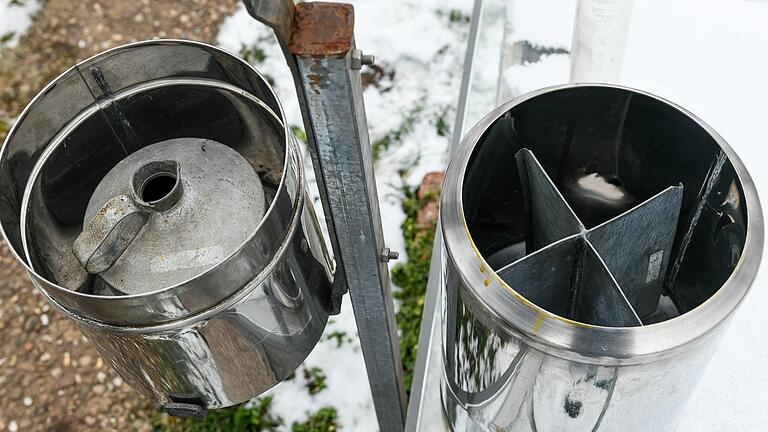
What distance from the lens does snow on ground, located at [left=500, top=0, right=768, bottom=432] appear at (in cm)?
173

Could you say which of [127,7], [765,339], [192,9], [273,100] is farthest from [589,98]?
[127,7]

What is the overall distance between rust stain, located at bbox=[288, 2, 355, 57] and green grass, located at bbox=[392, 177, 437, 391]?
1539 millimetres

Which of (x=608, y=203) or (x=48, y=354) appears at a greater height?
(x=608, y=203)

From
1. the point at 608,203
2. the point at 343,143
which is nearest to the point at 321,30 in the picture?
the point at 343,143

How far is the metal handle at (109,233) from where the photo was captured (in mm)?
1148

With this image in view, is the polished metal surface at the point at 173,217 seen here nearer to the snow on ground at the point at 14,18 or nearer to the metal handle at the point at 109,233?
the metal handle at the point at 109,233

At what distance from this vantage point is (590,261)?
3.84 ft

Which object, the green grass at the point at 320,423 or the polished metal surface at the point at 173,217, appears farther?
the green grass at the point at 320,423

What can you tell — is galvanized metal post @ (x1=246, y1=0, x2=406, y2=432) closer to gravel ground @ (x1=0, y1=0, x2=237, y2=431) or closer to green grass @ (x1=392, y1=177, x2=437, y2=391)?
green grass @ (x1=392, y1=177, x2=437, y2=391)

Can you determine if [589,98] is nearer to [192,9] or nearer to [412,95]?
[412,95]

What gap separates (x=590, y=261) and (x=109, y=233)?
2.56 feet

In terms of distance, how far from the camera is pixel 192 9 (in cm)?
346

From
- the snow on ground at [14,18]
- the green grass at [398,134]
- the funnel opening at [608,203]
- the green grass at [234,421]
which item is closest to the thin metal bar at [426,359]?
the funnel opening at [608,203]

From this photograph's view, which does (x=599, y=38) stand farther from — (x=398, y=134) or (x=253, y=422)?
(x=253, y=422)
